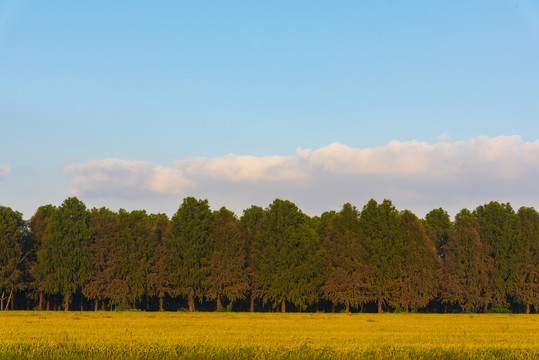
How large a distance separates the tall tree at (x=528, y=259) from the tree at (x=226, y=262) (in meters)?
47.3

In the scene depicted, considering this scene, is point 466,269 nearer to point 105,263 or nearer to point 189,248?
point 189,248

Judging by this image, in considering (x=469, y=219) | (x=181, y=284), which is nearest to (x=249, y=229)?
(x=181, y=284)

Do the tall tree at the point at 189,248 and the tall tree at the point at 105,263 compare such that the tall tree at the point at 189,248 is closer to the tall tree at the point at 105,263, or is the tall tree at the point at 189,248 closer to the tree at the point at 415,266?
the tall tree at the point at 105,263

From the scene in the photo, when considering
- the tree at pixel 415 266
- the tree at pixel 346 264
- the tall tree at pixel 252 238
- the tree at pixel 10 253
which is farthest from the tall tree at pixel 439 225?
the tree at pixel 10 253

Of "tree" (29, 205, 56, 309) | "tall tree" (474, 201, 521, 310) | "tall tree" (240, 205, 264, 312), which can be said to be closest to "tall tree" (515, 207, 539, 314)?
"tall tree" (474, 201, 521, 310)

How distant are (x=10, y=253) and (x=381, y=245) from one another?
62666 mm

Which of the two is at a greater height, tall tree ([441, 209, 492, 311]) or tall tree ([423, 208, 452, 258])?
tall tree ([423, 208, 452, 258])

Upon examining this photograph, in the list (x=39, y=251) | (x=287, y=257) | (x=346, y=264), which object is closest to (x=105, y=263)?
(x=39, y=251)

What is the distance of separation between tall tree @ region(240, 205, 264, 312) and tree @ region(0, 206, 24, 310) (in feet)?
127

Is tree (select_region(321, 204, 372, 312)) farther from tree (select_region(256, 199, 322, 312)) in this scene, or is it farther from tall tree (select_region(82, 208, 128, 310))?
tall tree (select_region(82, 208, 128, 310))

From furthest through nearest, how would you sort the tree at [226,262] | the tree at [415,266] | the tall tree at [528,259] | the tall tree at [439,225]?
the tall tree at [439,225]
the tall tree at [528,259]
the tree at [226,262]
the tree at [415,266]

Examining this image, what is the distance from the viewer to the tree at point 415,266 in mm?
92938

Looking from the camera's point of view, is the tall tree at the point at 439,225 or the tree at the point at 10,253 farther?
the tall tree at the point at 439,225

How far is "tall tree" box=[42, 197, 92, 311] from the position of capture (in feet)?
308
